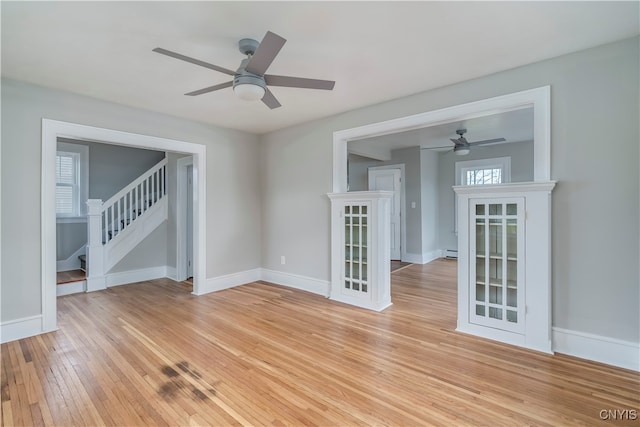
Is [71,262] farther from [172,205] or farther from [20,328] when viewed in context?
[20,328]

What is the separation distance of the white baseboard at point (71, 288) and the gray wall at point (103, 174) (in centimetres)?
151

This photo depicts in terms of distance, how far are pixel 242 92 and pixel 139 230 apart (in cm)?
399

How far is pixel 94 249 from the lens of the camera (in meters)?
4.54

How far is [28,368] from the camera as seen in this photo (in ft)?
7.57

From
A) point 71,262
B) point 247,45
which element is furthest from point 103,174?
point 247,45

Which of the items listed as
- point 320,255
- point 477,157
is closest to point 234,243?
point 320,255

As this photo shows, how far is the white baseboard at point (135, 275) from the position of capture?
477cm

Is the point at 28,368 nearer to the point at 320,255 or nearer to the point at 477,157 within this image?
the point at 320,255

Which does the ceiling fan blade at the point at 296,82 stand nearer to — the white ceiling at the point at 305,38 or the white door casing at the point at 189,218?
the white ceiling at the point at 305,38

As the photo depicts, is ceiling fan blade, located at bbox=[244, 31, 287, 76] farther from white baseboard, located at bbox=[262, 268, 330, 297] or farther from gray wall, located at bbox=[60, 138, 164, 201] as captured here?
gray wall, located at bbox=[60, 138, 164, 201]

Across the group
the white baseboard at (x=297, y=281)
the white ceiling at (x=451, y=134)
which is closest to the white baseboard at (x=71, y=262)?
the white baseboard at (x=297, y=281)

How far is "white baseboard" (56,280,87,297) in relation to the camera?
4266mm

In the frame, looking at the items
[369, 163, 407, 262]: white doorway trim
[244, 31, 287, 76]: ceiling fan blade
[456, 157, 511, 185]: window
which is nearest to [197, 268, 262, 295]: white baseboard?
[244, 31, 287, 76]: ceiling fan blade

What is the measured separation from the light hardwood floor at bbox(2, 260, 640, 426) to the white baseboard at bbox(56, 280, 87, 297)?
111 cm
